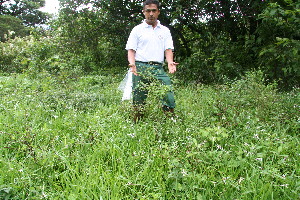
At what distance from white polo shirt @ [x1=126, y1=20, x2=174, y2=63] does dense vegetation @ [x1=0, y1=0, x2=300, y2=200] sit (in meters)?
0.58

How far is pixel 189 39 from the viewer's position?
28.1 feet

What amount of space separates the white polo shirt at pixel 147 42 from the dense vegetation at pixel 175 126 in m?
0.58

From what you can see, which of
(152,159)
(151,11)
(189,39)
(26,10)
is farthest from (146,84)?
(26,10)

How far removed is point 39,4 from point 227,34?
31.6 m

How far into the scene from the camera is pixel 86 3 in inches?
331

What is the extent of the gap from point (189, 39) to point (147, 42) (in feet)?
17.5

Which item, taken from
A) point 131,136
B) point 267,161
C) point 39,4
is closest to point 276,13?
point 267,161

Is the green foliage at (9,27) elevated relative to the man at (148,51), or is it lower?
elevated

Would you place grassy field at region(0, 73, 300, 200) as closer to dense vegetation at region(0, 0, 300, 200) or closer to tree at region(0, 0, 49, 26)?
dense vegetation at region(0, 0, 300, 200)

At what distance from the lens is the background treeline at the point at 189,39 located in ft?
18.4

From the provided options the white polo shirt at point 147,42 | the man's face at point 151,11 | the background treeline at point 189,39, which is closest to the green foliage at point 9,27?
the background treeline at point 189,39

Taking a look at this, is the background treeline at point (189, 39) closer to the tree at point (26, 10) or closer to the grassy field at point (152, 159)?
the grassy field at point (152, 159)

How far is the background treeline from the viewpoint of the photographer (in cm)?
562

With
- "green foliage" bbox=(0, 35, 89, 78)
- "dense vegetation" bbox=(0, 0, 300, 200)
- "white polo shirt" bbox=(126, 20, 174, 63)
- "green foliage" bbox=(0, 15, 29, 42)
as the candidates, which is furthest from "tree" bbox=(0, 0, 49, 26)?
"white polo shirt" bbox=(126, 20, 174, 63)
